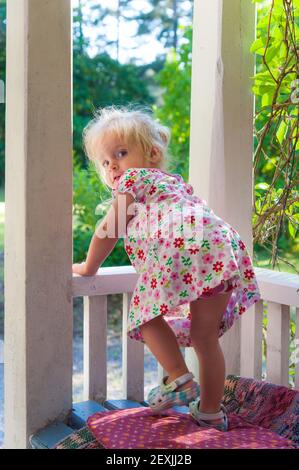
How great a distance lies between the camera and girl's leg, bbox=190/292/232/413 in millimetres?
1678

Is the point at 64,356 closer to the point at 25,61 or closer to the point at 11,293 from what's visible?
the point at 11,293

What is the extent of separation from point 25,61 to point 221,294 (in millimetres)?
806

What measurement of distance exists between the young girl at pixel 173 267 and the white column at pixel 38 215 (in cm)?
13

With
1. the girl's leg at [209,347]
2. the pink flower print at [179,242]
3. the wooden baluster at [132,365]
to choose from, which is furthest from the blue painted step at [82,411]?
the pink flower print at [179,242]

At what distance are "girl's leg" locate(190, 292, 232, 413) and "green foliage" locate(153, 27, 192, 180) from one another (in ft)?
9.53

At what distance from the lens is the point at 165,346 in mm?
1693

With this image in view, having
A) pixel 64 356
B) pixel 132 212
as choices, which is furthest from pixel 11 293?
pixel 132 212

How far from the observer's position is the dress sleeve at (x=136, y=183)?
179 cm

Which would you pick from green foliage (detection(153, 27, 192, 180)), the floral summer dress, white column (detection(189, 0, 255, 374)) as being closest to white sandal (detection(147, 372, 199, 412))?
the floral summer dress

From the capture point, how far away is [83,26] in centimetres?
487

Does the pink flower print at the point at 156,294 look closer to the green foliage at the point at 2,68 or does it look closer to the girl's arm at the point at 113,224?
the girl's arm at the point at 113,224

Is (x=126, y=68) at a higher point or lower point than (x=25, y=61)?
higher

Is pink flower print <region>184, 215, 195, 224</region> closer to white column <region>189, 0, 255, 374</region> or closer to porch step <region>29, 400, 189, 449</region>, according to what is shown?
white column <region>189, 0, 255, 374</region>

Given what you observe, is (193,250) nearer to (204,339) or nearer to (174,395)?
(204,339)
